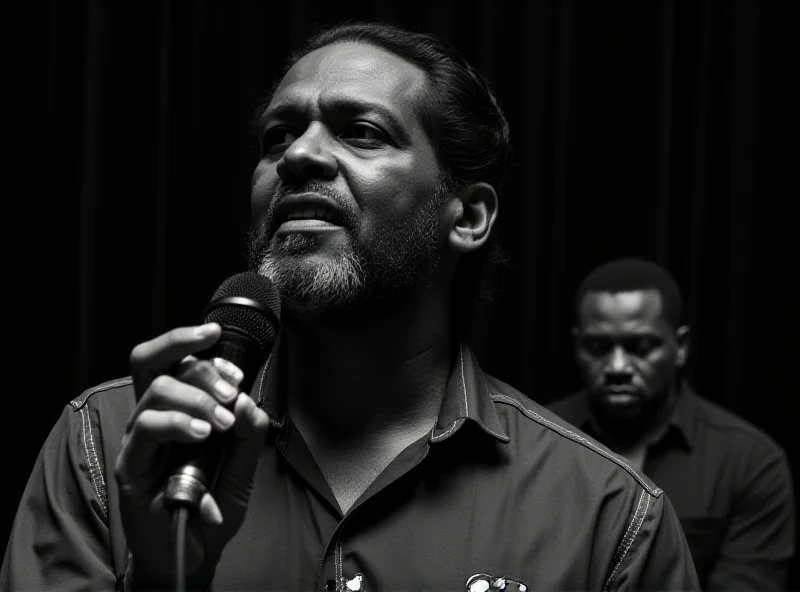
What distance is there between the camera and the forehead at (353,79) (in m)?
1.61

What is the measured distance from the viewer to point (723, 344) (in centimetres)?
328

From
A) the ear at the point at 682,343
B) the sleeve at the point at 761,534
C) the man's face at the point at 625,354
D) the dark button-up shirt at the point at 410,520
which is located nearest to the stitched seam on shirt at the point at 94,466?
the dark button-up shirt at the point at 410,520

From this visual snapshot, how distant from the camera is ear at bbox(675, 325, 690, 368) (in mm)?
3064

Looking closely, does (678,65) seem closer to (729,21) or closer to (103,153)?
(729,21)

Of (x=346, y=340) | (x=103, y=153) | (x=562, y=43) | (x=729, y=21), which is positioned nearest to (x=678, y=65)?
(x=729, y=21)

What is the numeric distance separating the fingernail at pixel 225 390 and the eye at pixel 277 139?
69cm

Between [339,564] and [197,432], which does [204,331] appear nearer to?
[197,432]

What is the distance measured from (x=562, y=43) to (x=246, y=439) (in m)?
2.33

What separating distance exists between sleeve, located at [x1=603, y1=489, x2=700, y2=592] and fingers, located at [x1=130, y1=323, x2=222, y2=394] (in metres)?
0.73

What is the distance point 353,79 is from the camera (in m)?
1.63

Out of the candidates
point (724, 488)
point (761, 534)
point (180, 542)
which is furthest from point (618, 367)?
point (180, 542)

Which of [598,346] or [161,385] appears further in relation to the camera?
[598,346]

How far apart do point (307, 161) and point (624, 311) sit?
66.0 inches

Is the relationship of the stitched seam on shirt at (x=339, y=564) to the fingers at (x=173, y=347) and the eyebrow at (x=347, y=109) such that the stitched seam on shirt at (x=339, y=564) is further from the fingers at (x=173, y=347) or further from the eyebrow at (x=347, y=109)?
the eyebrow at (x=347, y=109)
